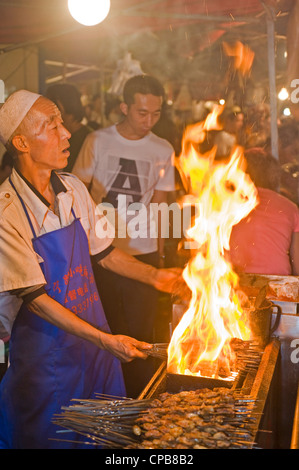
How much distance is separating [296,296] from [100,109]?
8757 millimetres

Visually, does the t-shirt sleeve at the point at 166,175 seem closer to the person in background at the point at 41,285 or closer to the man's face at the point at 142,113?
the man's face at the point at 142,113

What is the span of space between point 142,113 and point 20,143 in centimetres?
220

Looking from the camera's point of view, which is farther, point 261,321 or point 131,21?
point 131,21

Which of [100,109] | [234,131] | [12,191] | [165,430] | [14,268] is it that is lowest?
[165,430]

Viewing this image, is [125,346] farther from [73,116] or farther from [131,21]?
[131,21]

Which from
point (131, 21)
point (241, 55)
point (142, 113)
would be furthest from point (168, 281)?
point (241, 55)

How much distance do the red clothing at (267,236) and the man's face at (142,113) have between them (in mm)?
1438

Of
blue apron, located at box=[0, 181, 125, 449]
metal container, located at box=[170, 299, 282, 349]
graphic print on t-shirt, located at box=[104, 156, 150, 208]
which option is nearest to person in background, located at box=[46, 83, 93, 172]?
graphic print on t-shirt, located at box=[104, 156, 150, 208]

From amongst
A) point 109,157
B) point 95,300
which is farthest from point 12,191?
point 109,157

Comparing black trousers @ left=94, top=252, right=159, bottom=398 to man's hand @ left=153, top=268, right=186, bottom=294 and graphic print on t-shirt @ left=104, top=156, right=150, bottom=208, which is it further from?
man's hand @ left=153, top=268, right=186, bottom=294

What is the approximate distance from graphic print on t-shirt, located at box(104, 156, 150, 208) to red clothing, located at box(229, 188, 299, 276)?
4.15 ft

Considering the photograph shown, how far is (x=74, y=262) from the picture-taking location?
3164 mm

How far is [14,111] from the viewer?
2.96 metres
